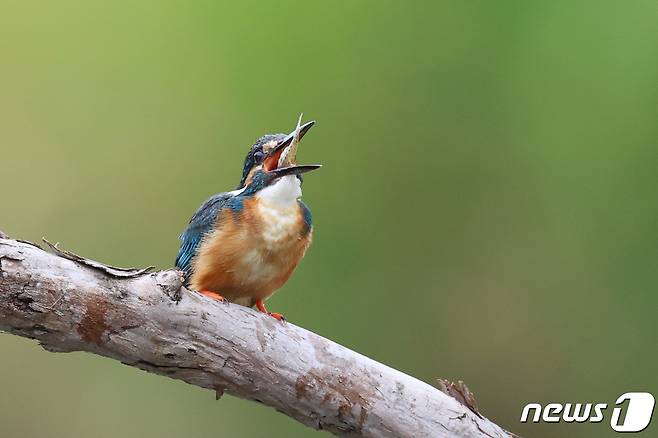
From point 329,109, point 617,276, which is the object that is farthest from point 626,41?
point 329,109

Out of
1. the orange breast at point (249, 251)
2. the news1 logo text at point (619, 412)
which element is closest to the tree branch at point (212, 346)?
the orange breast at point (249, 251)

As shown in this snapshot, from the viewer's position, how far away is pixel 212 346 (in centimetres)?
239

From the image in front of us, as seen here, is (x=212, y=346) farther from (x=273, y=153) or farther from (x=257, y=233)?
(x=273, y=153)

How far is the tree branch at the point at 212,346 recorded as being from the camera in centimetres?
218

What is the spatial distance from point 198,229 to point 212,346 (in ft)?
1.85

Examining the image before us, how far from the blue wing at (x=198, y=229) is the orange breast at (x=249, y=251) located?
0.04 meters

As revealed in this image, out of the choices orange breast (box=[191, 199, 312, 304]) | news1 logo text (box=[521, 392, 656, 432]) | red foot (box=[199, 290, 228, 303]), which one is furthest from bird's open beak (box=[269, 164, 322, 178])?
news1 logo text (box=[521, 392, 656, 432])

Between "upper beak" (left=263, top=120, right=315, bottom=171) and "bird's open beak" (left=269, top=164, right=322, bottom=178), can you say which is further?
"upper beak" (left=263, top=120, right=315, bottom=171)

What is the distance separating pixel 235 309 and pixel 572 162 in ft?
9.75

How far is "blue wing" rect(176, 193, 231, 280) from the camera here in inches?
111

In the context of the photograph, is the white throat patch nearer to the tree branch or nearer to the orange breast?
the orange breast

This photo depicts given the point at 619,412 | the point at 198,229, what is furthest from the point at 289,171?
the point at 619,412

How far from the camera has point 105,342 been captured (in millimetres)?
2270

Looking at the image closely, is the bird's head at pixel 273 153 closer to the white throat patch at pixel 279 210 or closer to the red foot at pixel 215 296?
the white throat patch at pixel 279 210
